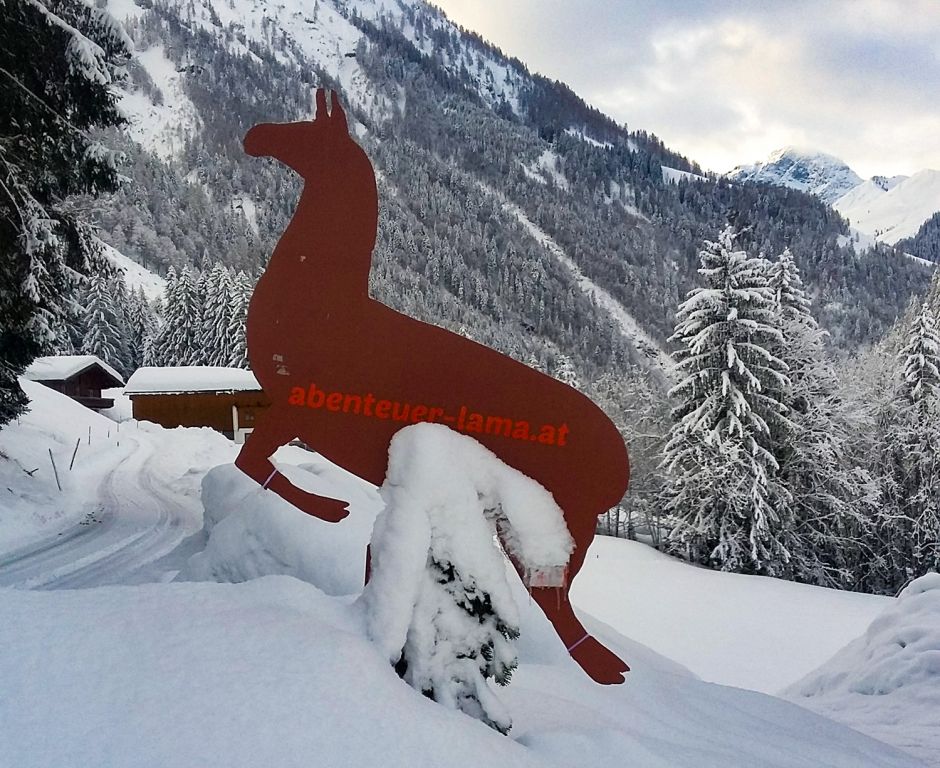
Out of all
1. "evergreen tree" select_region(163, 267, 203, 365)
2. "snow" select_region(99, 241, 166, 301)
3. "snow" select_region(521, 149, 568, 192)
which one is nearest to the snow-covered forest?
"evergreen tree" select_region(163, 267, 203, 365)

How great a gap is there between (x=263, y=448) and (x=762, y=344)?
17.3m

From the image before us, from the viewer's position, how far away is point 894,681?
20.2 feet

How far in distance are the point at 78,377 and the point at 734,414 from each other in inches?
1432

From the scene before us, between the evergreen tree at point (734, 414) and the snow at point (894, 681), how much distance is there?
9285mm

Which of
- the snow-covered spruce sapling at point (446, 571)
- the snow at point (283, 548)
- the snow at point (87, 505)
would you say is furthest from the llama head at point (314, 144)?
the snow at point (87, 505)

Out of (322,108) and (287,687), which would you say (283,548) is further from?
(322,108)

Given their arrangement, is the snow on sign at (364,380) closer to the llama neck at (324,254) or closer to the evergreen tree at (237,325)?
the llama neck at (324,254)

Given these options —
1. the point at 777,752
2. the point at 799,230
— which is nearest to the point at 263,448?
the point at 777,752

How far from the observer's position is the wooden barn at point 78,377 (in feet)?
108

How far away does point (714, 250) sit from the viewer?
57.1 ft

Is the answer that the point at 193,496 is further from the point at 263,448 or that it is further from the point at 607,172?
the point at 607,172

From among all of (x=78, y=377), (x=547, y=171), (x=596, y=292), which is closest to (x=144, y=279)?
(x=78, y=377)

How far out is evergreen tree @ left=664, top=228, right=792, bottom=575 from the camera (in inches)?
659

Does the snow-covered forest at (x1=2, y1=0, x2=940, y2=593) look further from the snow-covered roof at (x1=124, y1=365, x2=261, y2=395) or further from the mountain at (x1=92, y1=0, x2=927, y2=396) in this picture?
the snow-covered roof at (x1=124, y1=365, x2=261, y2=395)
